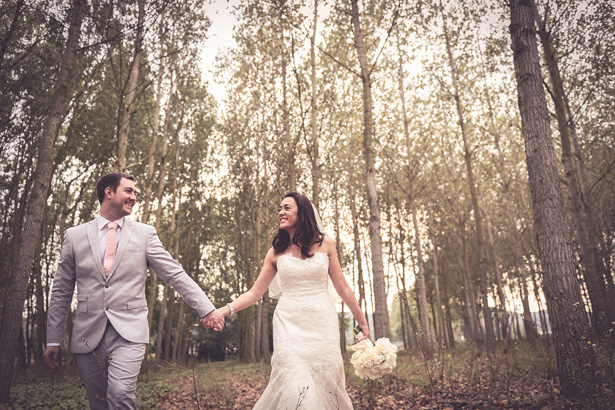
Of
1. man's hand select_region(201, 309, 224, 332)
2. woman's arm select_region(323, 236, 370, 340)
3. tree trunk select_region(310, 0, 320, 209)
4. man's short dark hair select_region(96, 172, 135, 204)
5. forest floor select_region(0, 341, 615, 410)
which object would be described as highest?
tree trunk select_region(310, 0, 320, 209)

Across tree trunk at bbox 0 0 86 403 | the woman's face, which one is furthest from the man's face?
tree trunk at bbox 0 0 86 403

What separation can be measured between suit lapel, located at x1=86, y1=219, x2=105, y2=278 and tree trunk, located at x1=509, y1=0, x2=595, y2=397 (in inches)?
201

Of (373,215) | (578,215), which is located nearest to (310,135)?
(373,215)

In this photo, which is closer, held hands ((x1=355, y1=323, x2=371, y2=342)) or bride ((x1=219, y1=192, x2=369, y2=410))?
bride ((x1=219, y1=192, x2=369, y2=410))

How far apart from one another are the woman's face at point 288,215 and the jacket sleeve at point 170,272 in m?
1.12

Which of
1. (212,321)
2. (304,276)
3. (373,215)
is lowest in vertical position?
(212,321)

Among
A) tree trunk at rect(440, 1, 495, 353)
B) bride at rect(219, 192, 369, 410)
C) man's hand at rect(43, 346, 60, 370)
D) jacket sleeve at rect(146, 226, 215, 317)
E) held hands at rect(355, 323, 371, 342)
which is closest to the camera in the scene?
man's hand at rect(43, 346, 60, 370)

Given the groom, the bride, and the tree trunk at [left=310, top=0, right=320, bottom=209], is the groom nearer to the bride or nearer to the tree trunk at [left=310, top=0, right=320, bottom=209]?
the bride

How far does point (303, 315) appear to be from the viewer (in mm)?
3664

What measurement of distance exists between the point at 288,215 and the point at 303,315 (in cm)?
105

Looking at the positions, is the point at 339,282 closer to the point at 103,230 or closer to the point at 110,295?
the point at 110,295

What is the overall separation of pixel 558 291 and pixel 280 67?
11.5m

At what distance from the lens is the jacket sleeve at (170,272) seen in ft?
11.3

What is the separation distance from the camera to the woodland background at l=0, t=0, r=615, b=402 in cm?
568
